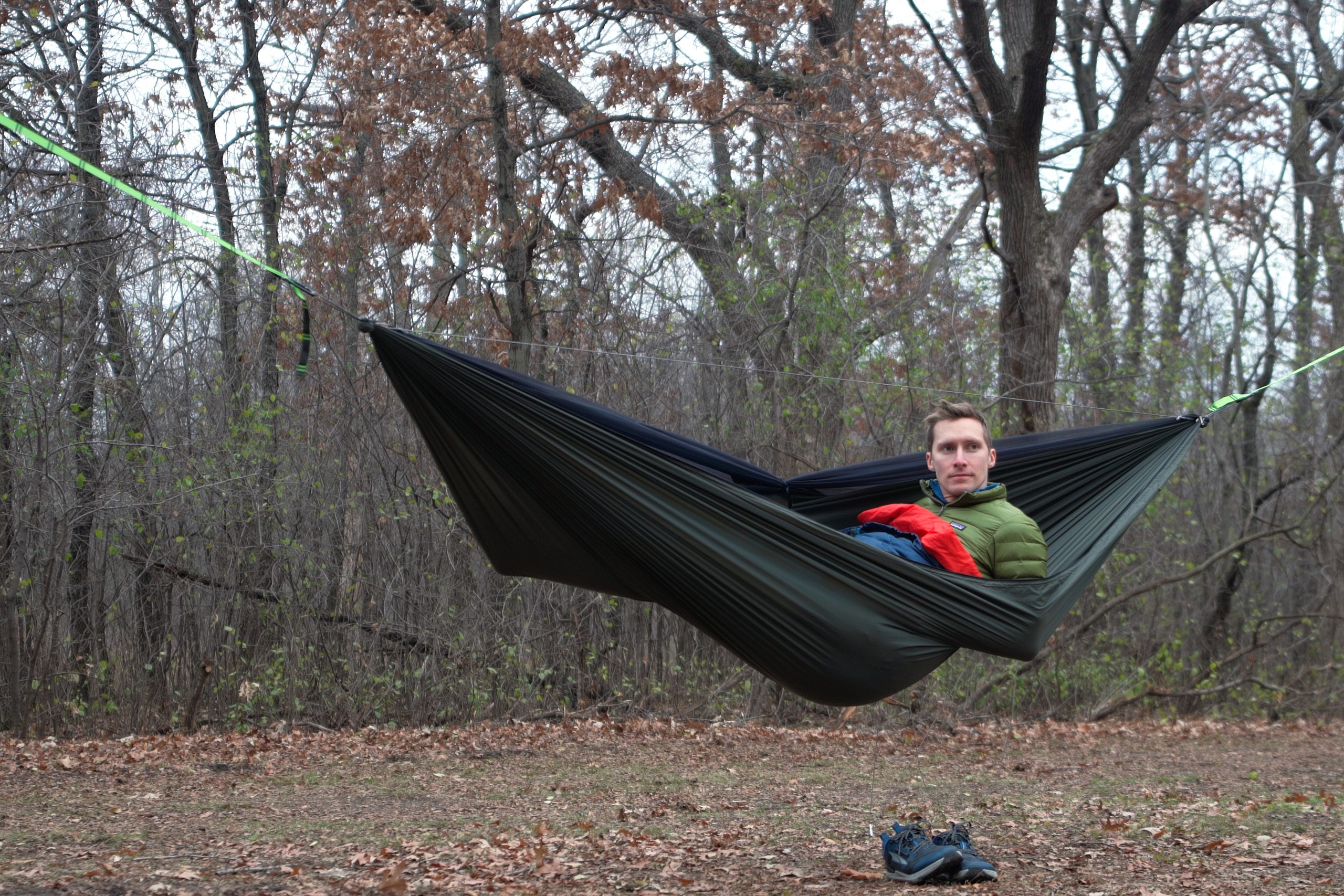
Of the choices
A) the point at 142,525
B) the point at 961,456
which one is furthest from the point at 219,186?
the point at 961,456

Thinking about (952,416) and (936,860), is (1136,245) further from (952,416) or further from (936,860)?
(936,860)

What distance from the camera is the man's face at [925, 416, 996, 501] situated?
3023 mm

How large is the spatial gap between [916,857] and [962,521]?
0.85m

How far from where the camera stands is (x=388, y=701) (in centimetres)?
638

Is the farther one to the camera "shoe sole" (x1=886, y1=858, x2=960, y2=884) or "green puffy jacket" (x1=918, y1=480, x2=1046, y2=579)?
"green puffy jacket" (x1=918, y1=480, x2=1046, y2=579)

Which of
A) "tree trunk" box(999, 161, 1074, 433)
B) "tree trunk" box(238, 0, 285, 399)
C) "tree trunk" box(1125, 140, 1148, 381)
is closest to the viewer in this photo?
"tree trunk" box(238, 0, 285, 399)

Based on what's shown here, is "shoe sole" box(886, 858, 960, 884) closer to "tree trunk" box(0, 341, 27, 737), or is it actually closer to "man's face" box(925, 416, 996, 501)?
"man's face" box(925, 416, 996, 501)

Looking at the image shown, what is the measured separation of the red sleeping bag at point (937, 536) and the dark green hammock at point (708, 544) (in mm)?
91

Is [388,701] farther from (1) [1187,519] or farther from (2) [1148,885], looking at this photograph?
(1) [1187,519]

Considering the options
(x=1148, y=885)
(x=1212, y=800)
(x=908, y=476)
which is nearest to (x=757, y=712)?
(x=1212, y=800)

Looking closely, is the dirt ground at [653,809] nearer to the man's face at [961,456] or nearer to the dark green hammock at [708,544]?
the dark green hammock at [708,544]

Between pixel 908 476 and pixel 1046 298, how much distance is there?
3980 millimetres

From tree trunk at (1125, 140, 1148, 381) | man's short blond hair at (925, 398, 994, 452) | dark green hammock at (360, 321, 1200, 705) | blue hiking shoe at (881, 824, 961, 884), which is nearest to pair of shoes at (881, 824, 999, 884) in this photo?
blue hiking shoe at (881, 824, 961, 884)

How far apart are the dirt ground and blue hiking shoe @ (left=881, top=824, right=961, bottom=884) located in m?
0.06
